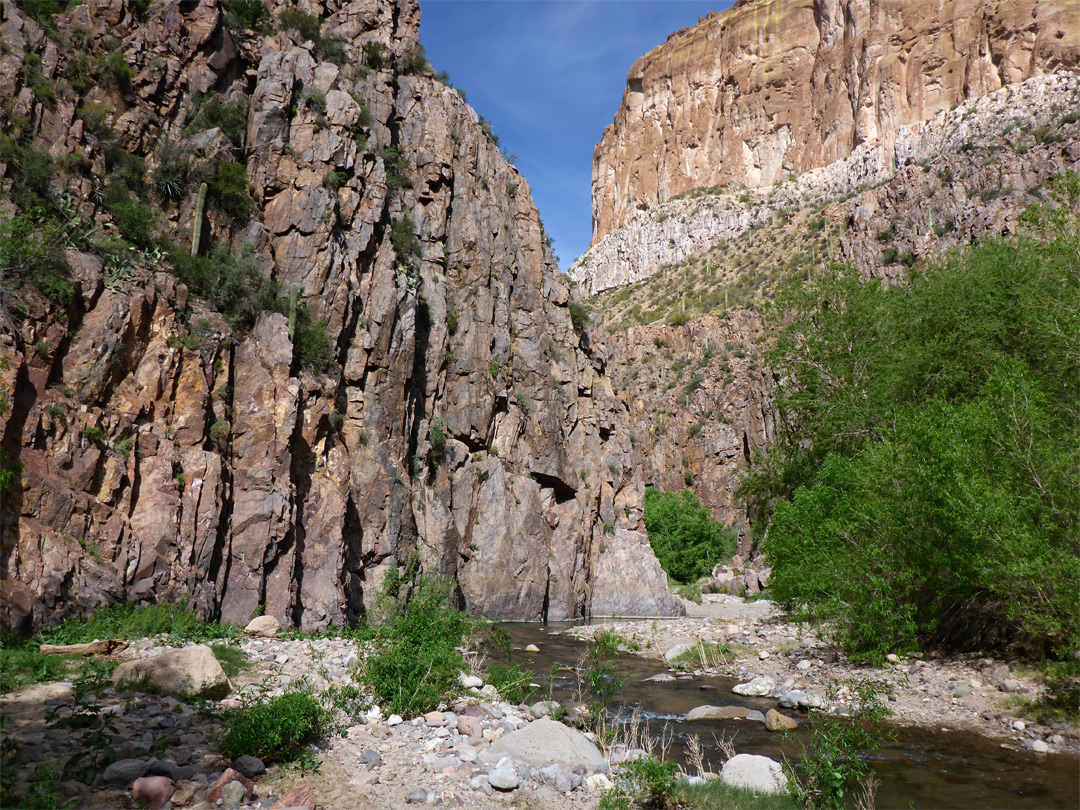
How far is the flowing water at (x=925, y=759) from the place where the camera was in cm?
827

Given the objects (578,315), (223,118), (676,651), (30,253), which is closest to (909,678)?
(676,651)

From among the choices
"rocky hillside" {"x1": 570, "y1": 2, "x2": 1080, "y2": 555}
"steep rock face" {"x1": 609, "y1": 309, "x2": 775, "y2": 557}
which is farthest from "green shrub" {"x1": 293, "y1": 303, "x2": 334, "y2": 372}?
"steep rock face" {"x1": 609, "y1": 309, "x2": 775, "y2": 557}

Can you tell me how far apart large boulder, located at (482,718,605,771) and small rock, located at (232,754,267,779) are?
9.10 feet

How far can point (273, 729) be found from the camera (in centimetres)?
708

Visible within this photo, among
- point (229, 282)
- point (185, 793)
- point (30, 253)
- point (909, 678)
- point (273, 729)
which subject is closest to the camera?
point (185, 793)

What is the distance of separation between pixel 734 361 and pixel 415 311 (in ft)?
178

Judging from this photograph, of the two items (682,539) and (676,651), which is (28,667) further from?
(682,539)

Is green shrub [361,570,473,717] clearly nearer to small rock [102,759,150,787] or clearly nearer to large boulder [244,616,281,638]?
large boulder [244,616,281,638]

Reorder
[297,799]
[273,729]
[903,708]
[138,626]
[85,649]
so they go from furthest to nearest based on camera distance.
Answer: [903,708]
[138,626]
[85,649]
[273,729]
[297,799]

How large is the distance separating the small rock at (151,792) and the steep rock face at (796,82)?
108 m

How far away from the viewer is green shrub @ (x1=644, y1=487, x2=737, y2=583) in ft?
166

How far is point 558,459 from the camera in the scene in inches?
1341

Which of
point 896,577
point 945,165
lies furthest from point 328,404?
point 945,165

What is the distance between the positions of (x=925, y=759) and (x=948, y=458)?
239 inches
